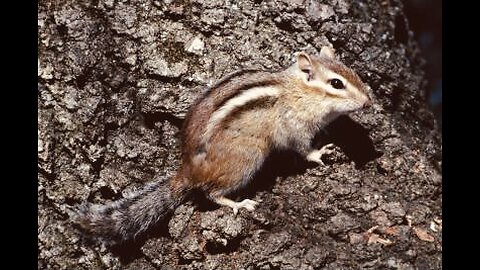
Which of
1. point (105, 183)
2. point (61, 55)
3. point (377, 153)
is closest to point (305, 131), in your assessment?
point (377, 153)

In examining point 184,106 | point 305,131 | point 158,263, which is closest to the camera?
point 158,263

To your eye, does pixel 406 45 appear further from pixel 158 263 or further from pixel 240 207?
pixel 158 263

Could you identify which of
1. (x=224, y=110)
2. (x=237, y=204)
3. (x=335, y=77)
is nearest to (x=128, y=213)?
(x=237, y=204)

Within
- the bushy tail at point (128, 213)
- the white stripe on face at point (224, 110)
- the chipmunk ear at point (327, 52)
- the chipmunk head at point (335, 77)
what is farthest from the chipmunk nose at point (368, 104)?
the bushy tail at point (128, 213)

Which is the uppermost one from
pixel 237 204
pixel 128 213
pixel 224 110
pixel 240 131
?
pixel 224 110

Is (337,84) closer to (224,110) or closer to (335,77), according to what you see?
(335,77)

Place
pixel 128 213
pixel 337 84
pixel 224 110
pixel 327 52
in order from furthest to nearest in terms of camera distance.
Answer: pixel 337 84, pixel 327 52, pixel 224 110, pixel 128 213

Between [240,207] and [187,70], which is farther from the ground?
[187,70]

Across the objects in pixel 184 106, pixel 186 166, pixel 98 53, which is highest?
pixel 98 53
